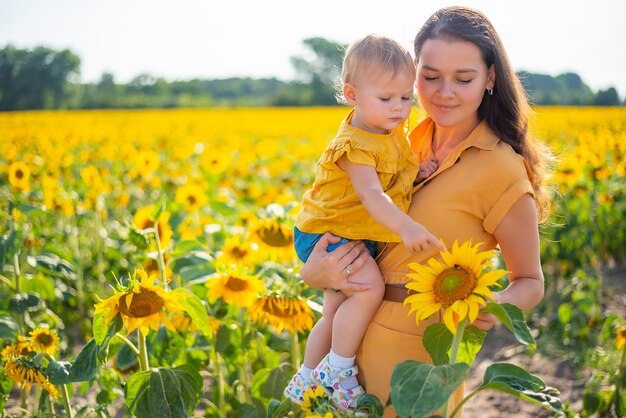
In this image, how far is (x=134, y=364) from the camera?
2.36 metres

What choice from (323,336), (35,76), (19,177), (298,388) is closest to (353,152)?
(323,336)

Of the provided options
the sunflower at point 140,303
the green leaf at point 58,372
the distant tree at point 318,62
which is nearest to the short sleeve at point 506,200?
the sunflower at point 140,303

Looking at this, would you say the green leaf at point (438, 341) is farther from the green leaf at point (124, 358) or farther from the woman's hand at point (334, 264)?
the green leaf at point (124, 358)

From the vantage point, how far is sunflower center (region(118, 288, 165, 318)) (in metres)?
A: 1.77

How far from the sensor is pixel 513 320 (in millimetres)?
1361

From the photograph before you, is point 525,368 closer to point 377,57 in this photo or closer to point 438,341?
point 438,341

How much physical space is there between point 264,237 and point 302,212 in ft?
2.48

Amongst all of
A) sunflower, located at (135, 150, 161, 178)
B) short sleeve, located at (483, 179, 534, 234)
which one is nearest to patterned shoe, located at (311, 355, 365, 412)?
short sleeve, located at (483, 179, 534, 234)

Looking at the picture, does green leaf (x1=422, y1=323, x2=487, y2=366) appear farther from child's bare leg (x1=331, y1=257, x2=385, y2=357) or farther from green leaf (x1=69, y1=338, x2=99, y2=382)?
green leaf (x1=69, y1=338, x2=99, y2=382)

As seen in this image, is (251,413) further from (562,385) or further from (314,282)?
(562,385)

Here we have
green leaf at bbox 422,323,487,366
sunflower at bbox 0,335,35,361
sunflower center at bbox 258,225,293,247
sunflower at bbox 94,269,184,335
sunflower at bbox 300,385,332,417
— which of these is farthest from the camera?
sunflower center at bbox 258,225,293,247

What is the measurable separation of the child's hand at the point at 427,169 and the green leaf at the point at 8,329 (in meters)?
1.39

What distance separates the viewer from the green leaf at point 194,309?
182cm

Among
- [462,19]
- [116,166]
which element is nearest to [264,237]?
[462,19]
